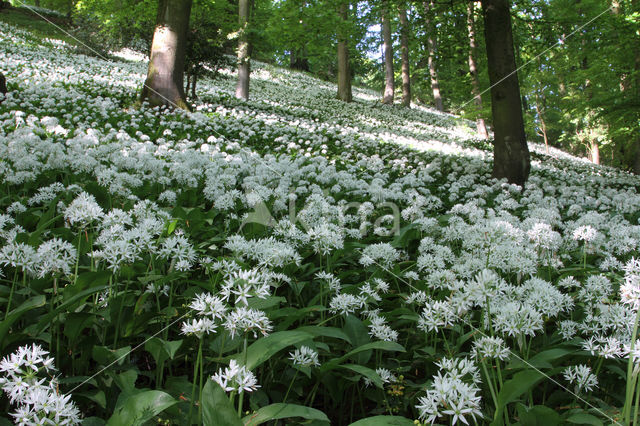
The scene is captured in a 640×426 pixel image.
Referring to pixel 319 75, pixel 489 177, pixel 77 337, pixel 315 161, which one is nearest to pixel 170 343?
pixel 77 337

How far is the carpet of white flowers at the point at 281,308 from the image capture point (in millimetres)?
1384

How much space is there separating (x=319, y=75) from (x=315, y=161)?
1376 inches

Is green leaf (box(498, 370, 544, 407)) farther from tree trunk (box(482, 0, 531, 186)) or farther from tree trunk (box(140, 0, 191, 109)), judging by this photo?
tree trunk (box(140, 0, 191, 109))

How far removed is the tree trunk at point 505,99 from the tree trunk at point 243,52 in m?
10.0

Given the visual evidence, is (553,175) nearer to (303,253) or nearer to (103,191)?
(303,253)

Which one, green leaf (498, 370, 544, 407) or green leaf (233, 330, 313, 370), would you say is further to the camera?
green leaf (233, 330, 313, 370)

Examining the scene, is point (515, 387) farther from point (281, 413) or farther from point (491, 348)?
point (281, 413)

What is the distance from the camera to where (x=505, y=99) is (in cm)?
745

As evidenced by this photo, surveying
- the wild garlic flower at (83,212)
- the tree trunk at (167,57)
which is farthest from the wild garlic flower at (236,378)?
the tree trunk at (167,57)

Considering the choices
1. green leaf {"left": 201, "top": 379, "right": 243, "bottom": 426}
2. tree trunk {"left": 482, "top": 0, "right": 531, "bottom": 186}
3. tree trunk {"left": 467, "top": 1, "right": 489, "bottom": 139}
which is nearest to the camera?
green leaf {"left": 201, "top": 379, "right": 243, "bottom": 426}

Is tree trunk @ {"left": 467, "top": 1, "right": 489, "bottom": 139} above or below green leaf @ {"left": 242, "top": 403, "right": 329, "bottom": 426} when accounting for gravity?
above

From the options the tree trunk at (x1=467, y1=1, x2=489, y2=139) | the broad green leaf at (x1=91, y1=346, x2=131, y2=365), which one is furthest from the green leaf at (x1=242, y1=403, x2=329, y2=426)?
the tree trunk at (x1=467, y1=1, x2=489, y2=139)

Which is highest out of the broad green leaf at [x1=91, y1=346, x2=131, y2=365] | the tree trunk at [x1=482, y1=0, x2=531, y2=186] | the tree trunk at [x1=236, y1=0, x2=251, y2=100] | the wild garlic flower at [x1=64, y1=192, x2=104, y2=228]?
the tree trunk at [x1=236, y1=0, x2=251, y2=100]

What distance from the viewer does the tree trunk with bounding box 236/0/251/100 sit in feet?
50.1
